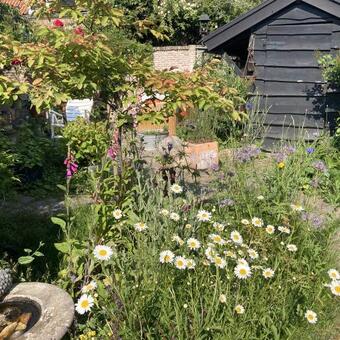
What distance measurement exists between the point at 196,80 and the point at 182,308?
1.63 metres

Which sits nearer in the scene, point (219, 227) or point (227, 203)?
point (219, 227)

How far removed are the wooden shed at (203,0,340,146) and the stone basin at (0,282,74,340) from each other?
19.2ft

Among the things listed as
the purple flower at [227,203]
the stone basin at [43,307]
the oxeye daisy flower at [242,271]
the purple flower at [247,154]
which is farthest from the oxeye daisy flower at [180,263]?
the purple flower at [247,154]

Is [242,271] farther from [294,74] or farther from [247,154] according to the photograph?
[294,74]

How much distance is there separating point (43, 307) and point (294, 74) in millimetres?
7102

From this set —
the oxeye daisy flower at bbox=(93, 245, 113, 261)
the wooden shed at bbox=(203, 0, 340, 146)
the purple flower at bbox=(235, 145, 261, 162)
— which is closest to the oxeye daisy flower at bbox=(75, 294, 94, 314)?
the oxeye daisy flower at bbox=(93, 245, 113, 261)

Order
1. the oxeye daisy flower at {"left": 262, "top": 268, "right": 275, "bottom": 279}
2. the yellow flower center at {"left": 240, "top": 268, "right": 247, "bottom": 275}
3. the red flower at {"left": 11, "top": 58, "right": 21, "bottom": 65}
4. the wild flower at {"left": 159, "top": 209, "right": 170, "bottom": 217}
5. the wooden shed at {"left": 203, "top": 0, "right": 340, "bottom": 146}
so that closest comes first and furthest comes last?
the yellow flower center at {"left": 240, "top": 268, "right": 247, "bottom": 275}
the oxeye daisy flower at {"left": 262, "top": 268, "right": 275, "bottom": 279}
the wild flower at {"left": 159, "top": 209, "right": 170, "bottom": 217}
the red flower at {"left": 11, "top": 58, "right": 21, "bottom": 65}
the wooden shed at {"left": 203, "top": 0, "right": 340, "bottom": 146}

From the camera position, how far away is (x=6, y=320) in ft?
7.97

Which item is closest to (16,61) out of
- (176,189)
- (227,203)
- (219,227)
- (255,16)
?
(176,189)

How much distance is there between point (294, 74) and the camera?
8.31 meters

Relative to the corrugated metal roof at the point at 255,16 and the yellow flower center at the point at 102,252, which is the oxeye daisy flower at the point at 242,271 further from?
the corrugated metal roof at the point at 255,16

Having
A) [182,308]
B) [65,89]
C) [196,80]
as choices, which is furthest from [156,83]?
[182,308]

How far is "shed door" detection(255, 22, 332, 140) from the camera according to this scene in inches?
316

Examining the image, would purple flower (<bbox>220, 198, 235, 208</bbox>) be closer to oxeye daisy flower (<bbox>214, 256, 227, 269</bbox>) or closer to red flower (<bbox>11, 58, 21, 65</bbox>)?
oxeye daisy flower (<bbox>214, 256, 227, 269</bbox>)
